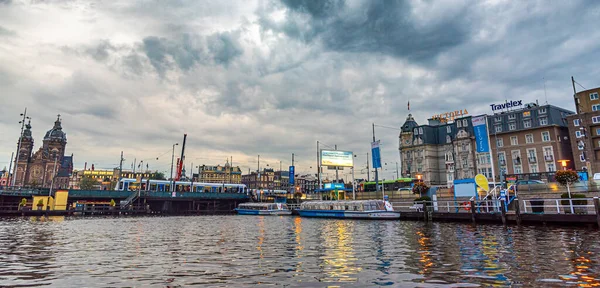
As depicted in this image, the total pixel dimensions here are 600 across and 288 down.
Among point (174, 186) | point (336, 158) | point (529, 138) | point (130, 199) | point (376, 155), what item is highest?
point (529, 138)

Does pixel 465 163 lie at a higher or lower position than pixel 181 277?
higher

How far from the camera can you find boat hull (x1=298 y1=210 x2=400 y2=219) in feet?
161

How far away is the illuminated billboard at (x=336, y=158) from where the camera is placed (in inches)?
3094

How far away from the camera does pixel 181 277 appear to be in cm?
1174

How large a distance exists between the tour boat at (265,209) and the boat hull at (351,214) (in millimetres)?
9353

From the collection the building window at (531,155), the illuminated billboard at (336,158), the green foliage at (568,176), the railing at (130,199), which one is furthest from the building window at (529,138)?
the railing at (130,199)

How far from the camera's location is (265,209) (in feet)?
260

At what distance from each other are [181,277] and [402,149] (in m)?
112

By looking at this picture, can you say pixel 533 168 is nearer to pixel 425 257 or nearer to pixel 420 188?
pixel 420 188

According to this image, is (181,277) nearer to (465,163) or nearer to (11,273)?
(11,273)

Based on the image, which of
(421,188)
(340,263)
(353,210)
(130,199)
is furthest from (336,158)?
(340,263)

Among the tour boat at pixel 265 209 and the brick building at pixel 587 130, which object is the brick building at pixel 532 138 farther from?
the tour boat at pixel 265 209

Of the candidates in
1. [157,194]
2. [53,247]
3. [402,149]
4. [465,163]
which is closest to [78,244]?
[53,247]

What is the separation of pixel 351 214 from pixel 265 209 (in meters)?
30.0
